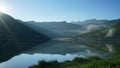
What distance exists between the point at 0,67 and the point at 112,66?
3619 cm

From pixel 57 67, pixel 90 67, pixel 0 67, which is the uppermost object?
pixel 90 67

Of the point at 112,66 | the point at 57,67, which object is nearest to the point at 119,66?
the point at 112,66

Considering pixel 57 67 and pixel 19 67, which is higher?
pixel 57 67

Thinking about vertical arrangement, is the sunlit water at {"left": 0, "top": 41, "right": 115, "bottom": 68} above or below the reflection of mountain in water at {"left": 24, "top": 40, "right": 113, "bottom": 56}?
above

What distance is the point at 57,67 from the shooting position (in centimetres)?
3161

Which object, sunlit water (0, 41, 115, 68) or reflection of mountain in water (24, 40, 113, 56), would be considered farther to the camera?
reflection of mountain in water (24, 40, 113, 56)

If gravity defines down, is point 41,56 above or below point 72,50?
above

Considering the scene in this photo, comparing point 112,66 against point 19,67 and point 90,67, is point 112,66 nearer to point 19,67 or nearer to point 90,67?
point 90,67

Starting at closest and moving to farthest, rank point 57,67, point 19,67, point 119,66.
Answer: point 119,66 < point 57,67 < point 19,67

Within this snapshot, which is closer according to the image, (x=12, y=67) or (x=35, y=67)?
(x=35, y=67)

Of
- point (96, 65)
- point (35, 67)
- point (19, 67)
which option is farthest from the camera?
point (19, 67)

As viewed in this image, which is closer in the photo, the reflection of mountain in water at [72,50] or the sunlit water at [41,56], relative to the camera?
the sunlit water at [41,56]

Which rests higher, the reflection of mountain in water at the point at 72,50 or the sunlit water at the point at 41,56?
the sunlit water at the point at 41,56

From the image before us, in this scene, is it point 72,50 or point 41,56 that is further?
point 72,50
